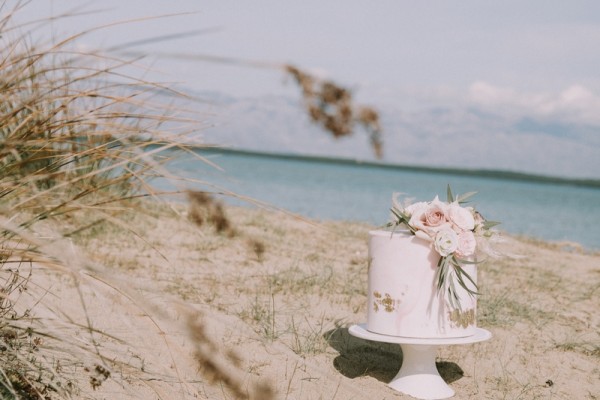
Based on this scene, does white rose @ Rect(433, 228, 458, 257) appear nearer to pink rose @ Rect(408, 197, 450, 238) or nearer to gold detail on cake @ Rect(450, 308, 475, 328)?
pink rose @ Rect(408, 197, 450, 238)

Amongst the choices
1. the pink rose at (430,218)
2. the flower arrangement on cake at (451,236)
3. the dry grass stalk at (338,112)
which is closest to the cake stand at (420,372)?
the flower arrangement on cake at (451,236)

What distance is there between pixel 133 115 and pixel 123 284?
724mm

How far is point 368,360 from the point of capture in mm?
3713

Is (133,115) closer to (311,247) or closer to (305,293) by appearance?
(305,293)

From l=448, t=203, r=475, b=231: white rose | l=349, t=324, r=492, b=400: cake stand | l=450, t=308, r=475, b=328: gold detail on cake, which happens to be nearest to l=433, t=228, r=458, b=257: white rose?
l=448, t=203, r=475, b=231: white rose

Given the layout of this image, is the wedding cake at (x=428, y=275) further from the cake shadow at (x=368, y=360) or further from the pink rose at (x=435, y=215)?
the cake shadow at (x=368, y=360)

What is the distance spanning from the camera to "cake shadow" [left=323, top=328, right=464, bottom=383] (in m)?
3.52

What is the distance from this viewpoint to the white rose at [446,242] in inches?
123

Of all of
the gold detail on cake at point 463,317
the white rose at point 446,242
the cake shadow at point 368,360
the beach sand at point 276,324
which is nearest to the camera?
the beach sand at point 276,324

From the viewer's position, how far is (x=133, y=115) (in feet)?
7.77

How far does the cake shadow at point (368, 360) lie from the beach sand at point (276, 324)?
0.01 metres

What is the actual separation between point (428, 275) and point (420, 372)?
0.47 m

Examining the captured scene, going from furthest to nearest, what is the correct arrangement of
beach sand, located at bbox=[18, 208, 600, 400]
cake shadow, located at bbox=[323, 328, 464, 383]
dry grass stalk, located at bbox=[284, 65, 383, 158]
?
1. cake shadow, located at bbox=[323, 328, 464, 383]
2. beach sand, located at bbox=[18, 208, 600, 400]
3. dry grass stalk, located at bbox=[284, 65, 383, 158]

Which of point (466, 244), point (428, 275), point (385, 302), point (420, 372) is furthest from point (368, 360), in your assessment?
point (466, 244)
